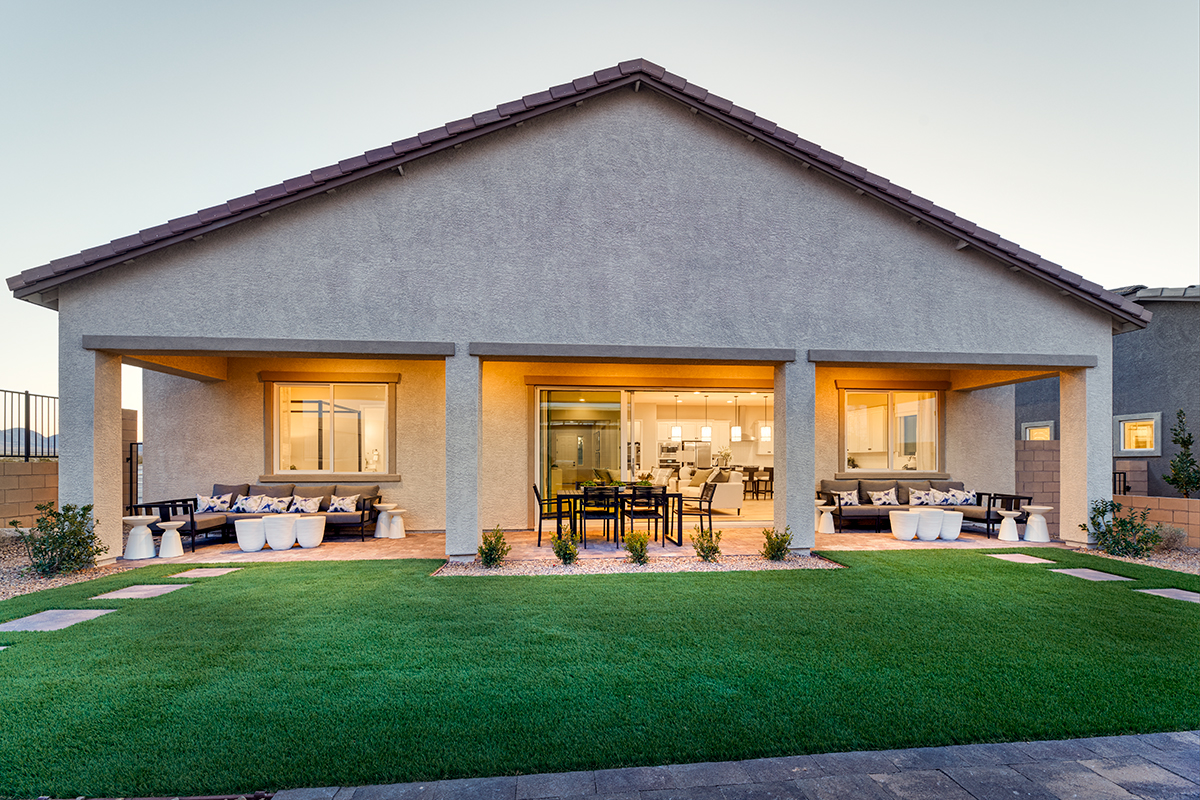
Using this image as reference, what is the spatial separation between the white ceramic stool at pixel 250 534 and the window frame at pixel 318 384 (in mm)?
1807

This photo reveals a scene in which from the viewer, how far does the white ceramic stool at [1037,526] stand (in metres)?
9.33

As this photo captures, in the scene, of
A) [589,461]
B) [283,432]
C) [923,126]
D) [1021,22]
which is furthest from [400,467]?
[1021,22]

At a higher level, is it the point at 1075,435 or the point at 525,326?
the point at 525,326

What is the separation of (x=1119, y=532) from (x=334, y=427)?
1211cm

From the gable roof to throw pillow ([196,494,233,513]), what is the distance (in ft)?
11.9

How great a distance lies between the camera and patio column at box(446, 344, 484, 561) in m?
7.51

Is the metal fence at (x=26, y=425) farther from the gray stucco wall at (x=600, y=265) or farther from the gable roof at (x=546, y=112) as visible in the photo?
the gray stucco wall at (x=600, y=265)

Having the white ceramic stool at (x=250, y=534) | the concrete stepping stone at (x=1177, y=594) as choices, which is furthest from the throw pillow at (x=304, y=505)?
the concrete stepping stone at (x=1177, y=594)

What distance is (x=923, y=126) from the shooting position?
468 inches

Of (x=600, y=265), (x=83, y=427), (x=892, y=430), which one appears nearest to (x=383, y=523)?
(x=83, y=427)

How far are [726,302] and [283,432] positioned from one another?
7.96m

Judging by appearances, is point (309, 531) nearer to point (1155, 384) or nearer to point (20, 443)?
point (20, 443)

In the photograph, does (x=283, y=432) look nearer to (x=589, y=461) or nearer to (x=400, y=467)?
(x=400, y=467)

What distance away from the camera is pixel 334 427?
35.0ft
